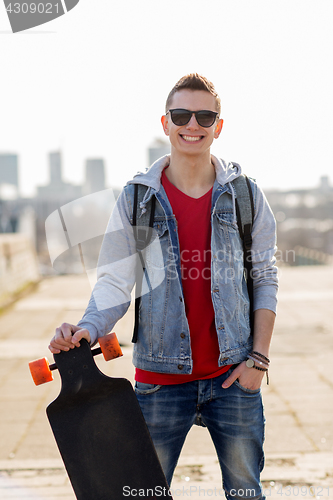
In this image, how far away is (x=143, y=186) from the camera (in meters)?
2.08

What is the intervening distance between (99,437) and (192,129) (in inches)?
48.3

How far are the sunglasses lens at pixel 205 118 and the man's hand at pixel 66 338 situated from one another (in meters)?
0.94

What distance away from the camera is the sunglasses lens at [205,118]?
2.01m

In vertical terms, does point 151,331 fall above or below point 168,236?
below

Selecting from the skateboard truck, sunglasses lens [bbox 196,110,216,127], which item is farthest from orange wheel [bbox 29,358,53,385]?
sunglasses lens [bbox 196,110,216,127]

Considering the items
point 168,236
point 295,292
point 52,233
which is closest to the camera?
point 168,236

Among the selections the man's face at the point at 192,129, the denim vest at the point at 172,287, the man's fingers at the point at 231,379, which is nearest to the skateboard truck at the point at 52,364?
the denim vest at the point at 172,287

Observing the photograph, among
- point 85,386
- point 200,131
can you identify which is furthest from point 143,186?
point 85,386

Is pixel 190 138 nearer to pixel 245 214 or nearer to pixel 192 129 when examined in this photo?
pixel 192 129

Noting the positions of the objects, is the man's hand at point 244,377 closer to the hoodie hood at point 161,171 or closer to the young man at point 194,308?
the young man at point 194,308

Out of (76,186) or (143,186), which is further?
(76,186)

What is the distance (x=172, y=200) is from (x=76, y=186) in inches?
5613

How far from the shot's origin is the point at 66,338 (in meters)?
1.76

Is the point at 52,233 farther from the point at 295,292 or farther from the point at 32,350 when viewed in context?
the point at 295,292
